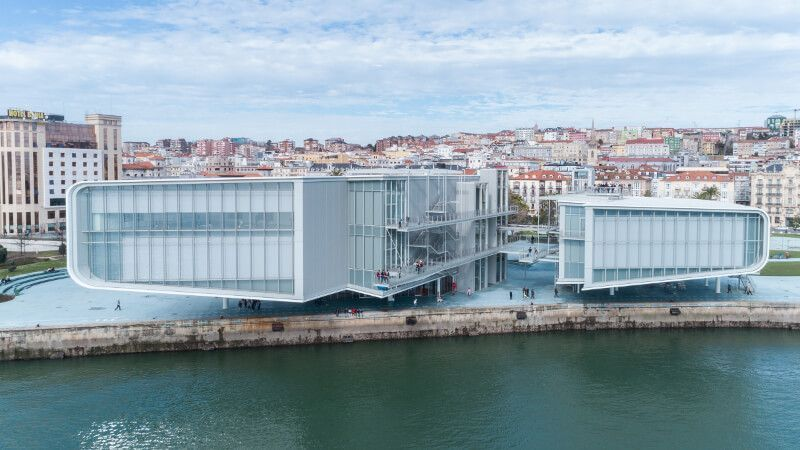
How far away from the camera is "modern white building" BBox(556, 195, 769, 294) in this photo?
28.4 meters

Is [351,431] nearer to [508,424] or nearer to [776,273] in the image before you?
[508,424]

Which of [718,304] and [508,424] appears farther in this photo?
[718,304]

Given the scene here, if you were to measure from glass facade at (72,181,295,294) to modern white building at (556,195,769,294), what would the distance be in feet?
37.7

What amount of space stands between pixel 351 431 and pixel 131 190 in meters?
12.0

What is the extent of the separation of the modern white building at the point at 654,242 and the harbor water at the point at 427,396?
106 inches

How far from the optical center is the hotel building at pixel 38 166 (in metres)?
58.7

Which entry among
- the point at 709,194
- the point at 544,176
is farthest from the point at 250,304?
the point at 709,194

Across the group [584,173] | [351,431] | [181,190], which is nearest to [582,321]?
[351,431]

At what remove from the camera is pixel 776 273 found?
36.4 metres

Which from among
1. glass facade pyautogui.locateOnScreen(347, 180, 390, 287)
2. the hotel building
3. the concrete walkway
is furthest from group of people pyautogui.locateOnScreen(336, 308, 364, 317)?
the hotel building

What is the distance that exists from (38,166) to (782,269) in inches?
2180

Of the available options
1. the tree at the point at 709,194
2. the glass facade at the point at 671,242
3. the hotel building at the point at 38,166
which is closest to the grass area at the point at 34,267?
the hotel building at the point at 38,166

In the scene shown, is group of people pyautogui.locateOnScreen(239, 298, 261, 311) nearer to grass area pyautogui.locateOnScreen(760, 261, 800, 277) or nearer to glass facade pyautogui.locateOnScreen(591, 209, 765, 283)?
glass facade pyautogui.locateOnScreen(591, 209, 765, 283)

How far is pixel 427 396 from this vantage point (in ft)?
71.9
